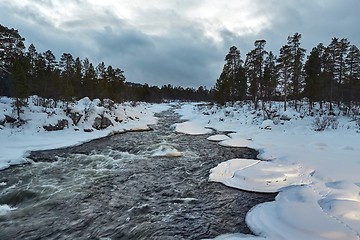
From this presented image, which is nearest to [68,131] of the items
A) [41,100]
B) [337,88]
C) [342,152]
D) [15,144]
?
[15,144]

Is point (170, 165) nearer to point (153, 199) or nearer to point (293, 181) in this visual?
point (153, 199)

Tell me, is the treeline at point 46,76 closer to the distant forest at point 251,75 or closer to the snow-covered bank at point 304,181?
the distant forest at point 251,75

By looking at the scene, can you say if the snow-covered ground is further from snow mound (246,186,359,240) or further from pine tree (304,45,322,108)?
pine tree (304,45,322,108)

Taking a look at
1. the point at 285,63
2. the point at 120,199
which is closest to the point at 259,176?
the point at 120,199

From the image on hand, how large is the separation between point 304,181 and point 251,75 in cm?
4085

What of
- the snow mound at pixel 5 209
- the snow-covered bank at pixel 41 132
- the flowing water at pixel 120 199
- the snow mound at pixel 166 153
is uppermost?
the snow-covered bank at pixel 41 132

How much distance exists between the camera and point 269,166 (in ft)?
41.2

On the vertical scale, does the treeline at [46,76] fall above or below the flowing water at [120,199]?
above

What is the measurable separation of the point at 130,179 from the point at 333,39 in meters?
35.0

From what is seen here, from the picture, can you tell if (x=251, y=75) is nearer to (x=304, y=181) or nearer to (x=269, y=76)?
(x=269, y=76)

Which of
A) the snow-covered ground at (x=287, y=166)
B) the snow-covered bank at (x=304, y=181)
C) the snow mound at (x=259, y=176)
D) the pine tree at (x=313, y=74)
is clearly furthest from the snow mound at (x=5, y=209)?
the pine tree at (x=313, y=74)

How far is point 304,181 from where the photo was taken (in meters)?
10.2

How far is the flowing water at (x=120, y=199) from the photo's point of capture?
23.4ft

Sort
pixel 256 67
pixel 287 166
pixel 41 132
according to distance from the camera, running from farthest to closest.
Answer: pixel 256 67
pixel 41 132
pixel 287 166
